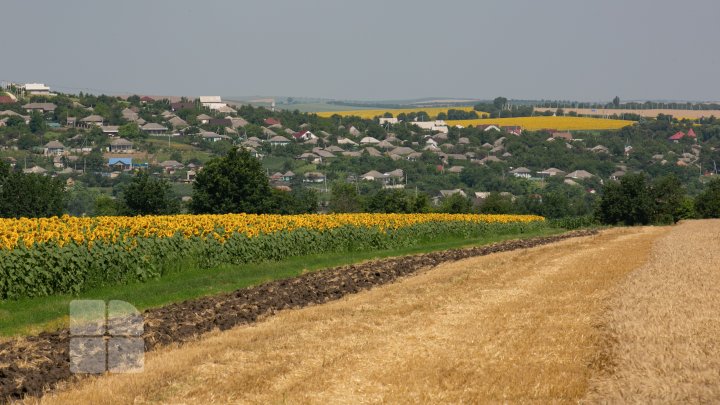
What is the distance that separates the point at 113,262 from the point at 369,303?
10562 millimetres

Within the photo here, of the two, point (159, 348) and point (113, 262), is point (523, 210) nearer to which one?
A: point (113, 262)

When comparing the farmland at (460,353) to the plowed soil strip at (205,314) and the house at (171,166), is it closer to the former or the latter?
the plowed soil strip at (205,314)

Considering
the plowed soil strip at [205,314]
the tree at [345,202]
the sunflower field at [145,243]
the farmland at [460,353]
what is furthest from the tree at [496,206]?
the farmland at [460,353]

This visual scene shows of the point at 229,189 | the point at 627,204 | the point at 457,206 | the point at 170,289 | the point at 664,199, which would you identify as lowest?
the point at 457,206

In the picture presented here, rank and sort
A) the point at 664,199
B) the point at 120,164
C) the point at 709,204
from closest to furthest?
the point at 664,199 < the point at 709,204 < the point at 120,164

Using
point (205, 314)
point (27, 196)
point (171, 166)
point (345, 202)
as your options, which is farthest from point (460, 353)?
point (171, 166)

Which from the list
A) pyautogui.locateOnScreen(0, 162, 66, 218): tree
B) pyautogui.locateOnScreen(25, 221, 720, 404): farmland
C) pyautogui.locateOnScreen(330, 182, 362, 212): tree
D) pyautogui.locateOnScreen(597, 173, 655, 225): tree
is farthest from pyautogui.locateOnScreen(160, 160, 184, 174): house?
pyautogui.locateOnScreen(25, 221, 720, 404): farmland

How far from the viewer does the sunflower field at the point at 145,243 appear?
91.2ft

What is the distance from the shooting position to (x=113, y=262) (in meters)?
30.8

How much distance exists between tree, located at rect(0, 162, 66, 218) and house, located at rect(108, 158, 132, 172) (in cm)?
11161

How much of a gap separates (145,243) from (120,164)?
163676 millimetres

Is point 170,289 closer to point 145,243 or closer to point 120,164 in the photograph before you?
point 145,243

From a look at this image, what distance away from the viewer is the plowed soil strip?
1563 centimetres

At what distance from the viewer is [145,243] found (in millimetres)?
32875
